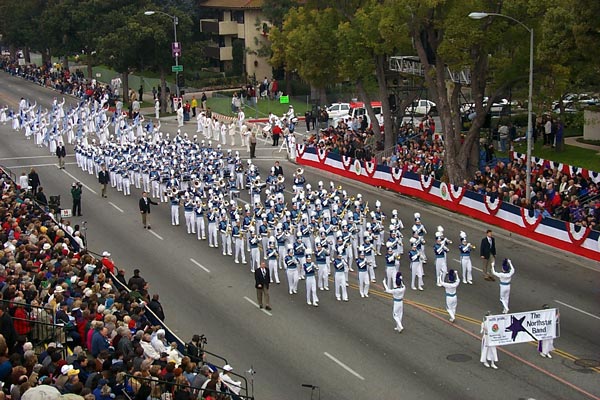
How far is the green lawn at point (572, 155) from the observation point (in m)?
41.7

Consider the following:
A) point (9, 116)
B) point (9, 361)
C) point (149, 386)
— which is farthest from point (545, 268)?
point (9, 116)

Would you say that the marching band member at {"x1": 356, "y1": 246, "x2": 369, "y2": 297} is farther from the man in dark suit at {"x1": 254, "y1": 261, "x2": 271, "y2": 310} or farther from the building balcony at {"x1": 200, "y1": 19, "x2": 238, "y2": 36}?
the building balcony at {"x1": 200, "y1": 19, "x2": 238, "y2": 36}

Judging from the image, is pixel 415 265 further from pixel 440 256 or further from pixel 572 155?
pixel 572 155

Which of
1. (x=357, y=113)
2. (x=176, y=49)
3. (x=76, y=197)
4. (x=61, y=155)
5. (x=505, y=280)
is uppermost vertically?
(x=176, y=49)

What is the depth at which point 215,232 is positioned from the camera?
104 ft

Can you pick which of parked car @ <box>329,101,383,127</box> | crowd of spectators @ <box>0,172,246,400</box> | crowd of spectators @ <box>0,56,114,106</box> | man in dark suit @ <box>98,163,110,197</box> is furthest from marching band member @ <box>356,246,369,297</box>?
crowd of spectators @ <box>0,56,114,106</box>

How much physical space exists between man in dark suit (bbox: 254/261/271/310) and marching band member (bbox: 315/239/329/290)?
180 cm

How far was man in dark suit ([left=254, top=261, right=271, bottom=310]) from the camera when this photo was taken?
2500 cm

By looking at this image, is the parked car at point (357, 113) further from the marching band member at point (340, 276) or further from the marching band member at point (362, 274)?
the marching band member at point (340, 276)

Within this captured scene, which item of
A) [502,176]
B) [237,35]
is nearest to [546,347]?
[502,176]

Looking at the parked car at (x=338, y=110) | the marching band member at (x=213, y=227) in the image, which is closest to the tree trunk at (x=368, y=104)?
the parked car at (x=338, y=110)

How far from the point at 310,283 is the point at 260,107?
127 ft

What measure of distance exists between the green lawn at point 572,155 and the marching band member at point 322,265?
1834 centimetres

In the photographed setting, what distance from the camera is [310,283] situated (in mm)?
25672
